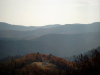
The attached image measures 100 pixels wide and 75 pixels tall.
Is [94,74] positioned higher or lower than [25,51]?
higher

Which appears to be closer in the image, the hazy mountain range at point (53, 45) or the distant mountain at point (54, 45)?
the distant mountain at point (54, 45)

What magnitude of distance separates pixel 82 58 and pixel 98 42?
13275cm

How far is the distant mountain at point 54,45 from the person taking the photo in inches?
4785

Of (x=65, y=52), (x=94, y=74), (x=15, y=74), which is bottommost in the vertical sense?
(x=65, y=52)

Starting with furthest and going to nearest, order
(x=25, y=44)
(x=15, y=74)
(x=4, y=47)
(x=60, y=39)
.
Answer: (x=60, y=39) < (x=25, y=44) < (x=4, y=47) < (x=15, y=74)

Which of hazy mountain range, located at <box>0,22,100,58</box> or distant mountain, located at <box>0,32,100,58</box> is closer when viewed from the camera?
distant mountain, located at <box>0,32,100,58</box>

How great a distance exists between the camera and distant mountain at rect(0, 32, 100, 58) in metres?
122

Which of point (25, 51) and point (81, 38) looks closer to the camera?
point (25, 51)

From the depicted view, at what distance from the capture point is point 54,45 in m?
142

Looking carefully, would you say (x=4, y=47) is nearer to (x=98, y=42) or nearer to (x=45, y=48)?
(x=45, y=48)

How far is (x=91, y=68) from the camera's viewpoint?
475 centimetres

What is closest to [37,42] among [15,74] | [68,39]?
[68,39]

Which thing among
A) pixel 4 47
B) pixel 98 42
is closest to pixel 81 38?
pixel 98 42

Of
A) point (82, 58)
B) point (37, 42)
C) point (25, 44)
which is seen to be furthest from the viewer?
point (37, 42)
